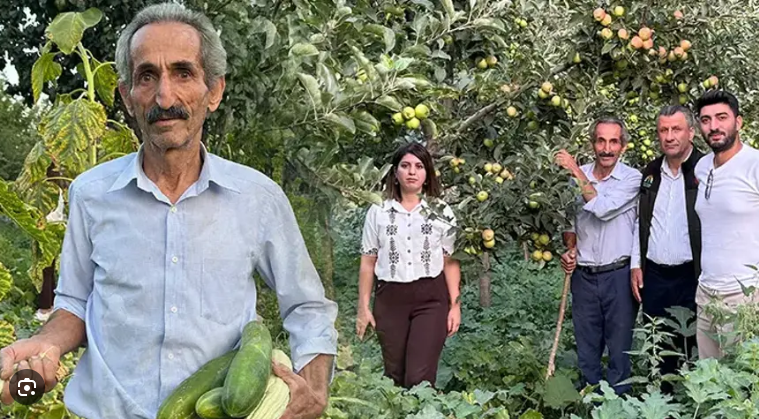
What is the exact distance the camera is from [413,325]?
4.28 m

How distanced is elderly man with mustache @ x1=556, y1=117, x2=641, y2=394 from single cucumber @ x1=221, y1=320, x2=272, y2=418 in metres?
3.19

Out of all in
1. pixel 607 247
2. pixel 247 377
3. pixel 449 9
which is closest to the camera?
pixel 247 377

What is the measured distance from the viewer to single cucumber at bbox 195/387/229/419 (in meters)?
1.37

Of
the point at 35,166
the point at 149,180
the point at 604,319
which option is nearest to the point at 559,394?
the point at 604,319

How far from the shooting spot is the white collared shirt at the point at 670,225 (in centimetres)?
426

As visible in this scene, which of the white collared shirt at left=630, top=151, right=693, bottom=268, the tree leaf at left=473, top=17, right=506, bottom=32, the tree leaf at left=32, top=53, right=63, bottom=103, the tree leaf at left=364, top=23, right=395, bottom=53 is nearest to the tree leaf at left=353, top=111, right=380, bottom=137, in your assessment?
the tree leaf at left=364, top=23, right=395, bottom=53

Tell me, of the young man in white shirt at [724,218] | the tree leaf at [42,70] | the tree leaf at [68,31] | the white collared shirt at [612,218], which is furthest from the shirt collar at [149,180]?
the white collared shirt at [612,218]

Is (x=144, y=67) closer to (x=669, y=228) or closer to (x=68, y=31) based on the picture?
(x=68, y=31)

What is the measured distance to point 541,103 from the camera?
15.4 feet

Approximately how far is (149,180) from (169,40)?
24 cm

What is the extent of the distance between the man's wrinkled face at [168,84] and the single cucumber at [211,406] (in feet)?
1.37

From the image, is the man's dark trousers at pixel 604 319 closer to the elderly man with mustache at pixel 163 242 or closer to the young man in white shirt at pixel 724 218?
the young man in white shirt at pixel 724 218

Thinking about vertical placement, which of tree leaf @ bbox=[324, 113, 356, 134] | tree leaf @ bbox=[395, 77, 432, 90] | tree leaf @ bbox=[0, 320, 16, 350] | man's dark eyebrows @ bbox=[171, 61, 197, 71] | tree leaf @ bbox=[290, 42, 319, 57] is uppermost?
tree leaf @ bbox=[290, 42, 319, 57]

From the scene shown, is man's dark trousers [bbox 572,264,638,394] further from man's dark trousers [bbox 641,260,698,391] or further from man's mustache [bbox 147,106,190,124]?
man's mustache [bbox 147,106,190,124]
